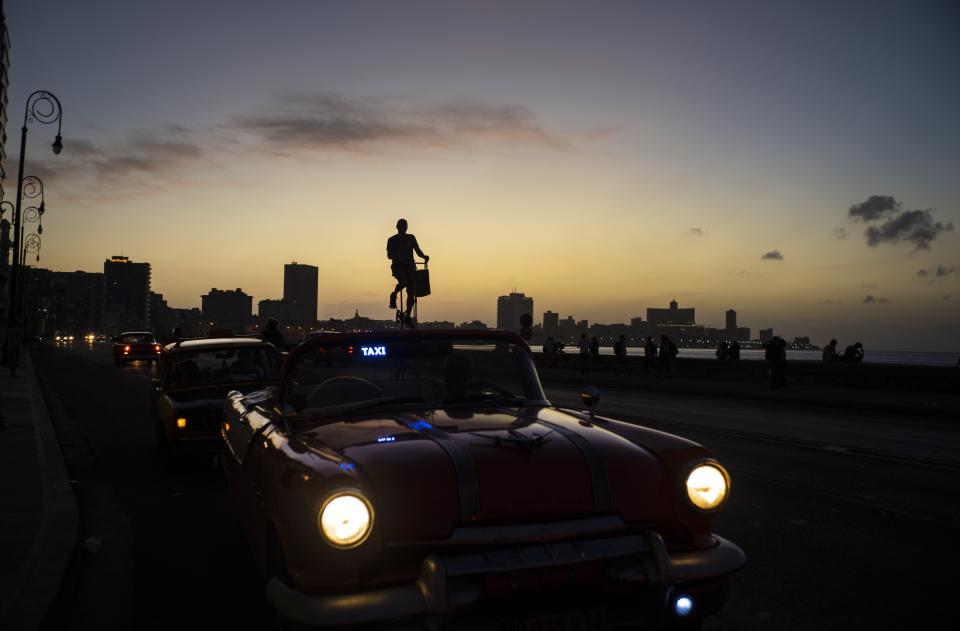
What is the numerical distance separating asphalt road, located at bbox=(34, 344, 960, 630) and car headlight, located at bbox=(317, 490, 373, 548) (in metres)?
1.65

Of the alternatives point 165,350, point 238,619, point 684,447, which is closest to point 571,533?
point 684,447

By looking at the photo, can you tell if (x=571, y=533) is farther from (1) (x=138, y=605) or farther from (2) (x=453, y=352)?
(1) (x=138, y=605)

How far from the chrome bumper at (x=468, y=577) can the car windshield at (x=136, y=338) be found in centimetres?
3638

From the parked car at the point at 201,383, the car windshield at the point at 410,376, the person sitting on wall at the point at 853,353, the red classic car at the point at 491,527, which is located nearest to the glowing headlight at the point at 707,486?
the red classic car at the point at 491,527

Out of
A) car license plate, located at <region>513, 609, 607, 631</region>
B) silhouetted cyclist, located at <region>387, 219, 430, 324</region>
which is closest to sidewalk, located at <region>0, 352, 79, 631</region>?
car license plate, located at <region>513, 609, 607, 631</region>

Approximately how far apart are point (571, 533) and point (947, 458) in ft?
30.7

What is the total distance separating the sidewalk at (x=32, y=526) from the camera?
403cm

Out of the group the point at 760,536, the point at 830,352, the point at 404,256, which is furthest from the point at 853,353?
the point at 760,536

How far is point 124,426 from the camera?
12.9m

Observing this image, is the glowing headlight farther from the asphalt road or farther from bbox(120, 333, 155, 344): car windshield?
bbox(120, 333, 155, 344): car windshield

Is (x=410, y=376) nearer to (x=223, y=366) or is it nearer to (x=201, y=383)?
(x=201, y=383)

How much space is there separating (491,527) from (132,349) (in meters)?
36.4

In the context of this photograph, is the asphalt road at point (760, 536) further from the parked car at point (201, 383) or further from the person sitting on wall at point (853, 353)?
the person sitting on wall at point (853, 353)

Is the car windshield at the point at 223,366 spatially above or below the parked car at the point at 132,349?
above
